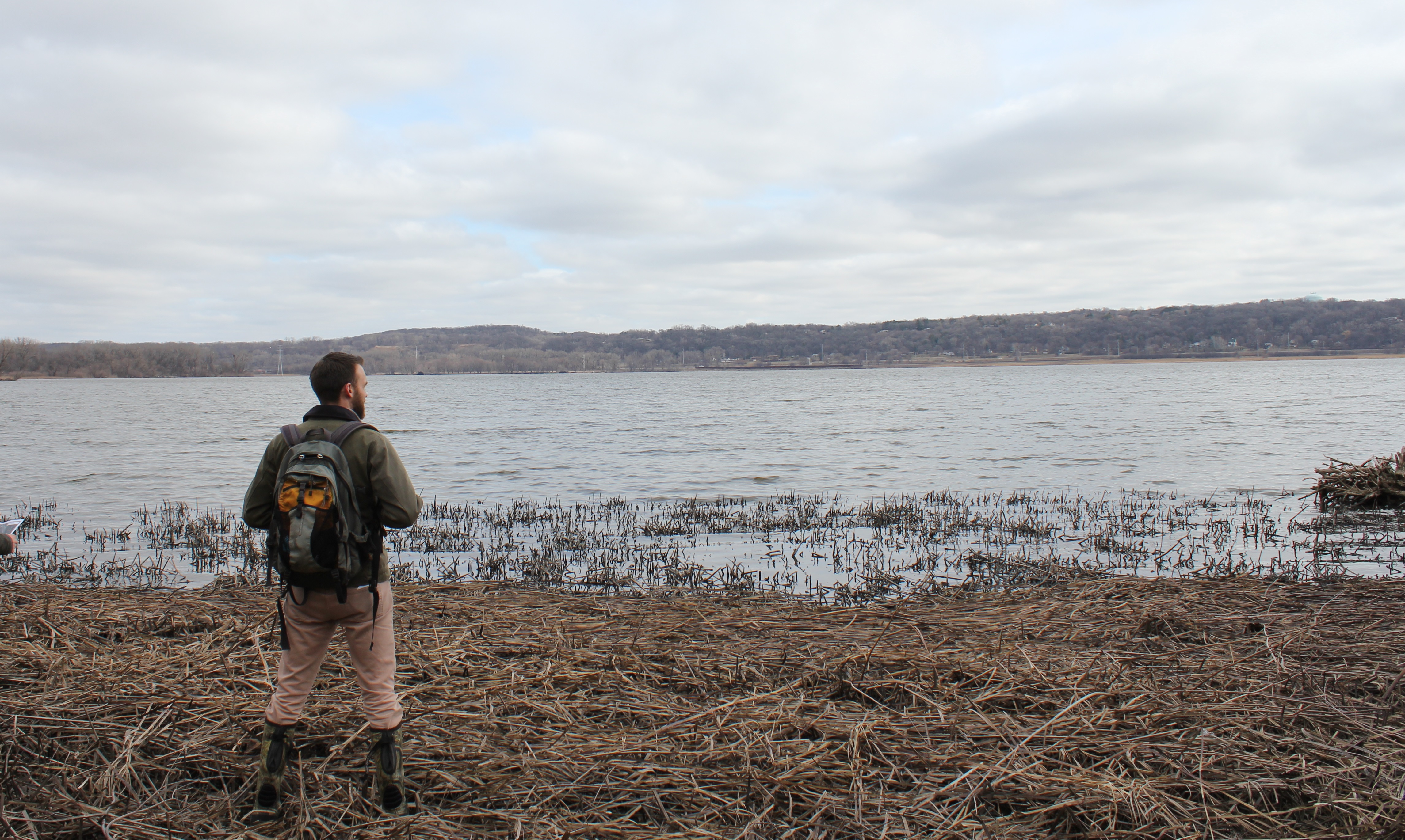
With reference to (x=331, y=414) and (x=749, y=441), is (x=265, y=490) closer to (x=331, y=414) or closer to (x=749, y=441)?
(x=331, y=414)

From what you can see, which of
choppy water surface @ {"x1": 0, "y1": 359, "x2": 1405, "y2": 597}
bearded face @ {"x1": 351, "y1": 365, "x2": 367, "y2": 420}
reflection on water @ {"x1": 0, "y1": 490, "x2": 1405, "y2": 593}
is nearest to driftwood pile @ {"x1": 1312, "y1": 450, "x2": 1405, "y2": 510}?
reflection on water @ {"x1": 0, "y1": 490, "x2": 1405, "y2": 593}

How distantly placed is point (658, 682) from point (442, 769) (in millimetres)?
1586

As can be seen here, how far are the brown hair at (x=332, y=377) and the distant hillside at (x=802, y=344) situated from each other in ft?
423

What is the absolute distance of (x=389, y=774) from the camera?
3.54 m

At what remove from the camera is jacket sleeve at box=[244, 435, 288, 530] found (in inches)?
142

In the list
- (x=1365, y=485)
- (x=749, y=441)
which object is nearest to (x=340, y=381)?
(x=1365, y=485)

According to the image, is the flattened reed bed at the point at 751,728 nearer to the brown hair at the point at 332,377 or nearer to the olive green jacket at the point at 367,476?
the olive green jacket at the point at 367,476

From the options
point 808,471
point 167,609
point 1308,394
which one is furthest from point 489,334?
point 167,609

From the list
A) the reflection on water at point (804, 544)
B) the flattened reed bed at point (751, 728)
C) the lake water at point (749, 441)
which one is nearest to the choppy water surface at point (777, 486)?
the reflection on water at point (804, 544)

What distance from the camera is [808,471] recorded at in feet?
73.4

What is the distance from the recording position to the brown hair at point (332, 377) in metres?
3.64

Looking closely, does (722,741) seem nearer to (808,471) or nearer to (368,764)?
(368,764)

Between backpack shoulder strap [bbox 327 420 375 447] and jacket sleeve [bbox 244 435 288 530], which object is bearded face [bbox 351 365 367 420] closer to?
backpack shoulder strap [bbox 327 420 375 447]

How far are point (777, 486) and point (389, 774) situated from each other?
53.8 feet
